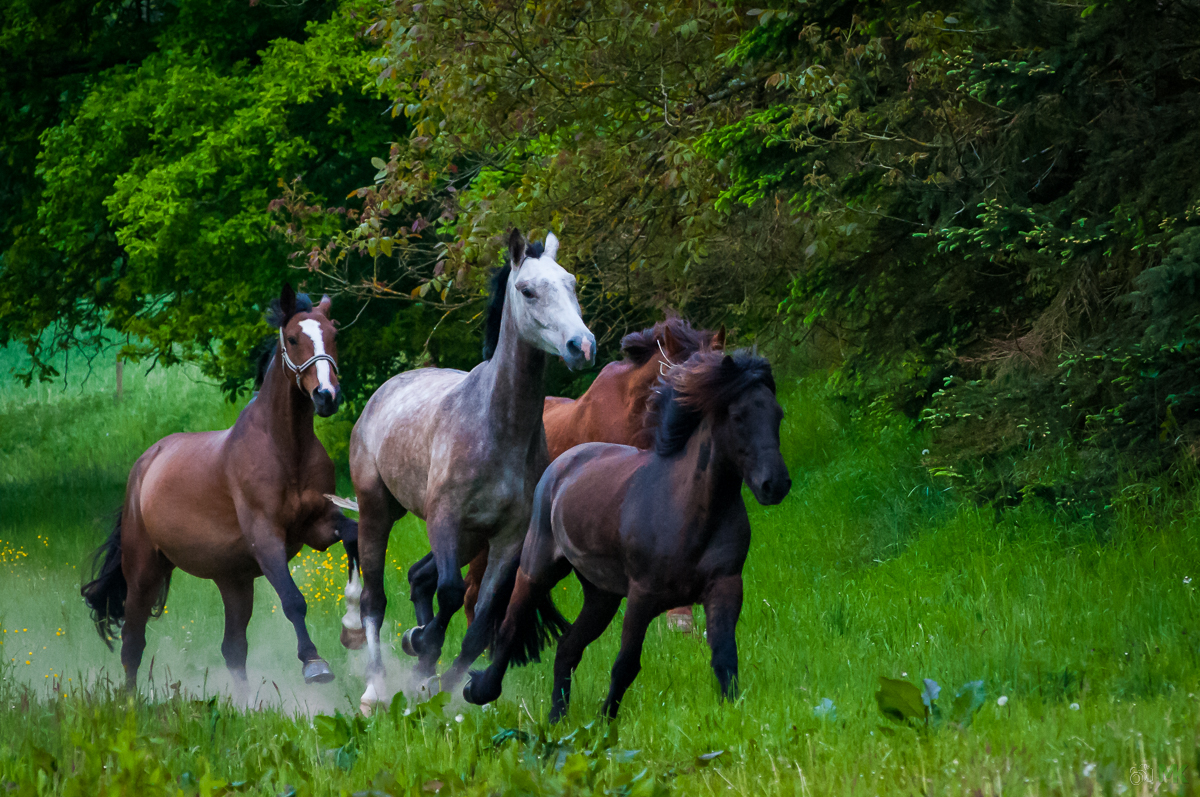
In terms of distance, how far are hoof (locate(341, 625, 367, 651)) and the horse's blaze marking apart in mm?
2034

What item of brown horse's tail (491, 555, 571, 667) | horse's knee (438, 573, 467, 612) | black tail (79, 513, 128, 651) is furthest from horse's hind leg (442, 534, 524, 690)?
black tail (79, 513, 128, 651)

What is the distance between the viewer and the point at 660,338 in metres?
7.70

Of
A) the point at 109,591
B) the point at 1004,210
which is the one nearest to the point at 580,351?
the point at 1004,210

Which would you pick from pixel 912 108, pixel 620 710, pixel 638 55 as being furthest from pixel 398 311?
pixel 620 710

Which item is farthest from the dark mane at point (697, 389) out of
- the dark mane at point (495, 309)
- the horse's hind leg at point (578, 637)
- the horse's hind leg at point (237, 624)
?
the horse's hind leg at point (237, 624)

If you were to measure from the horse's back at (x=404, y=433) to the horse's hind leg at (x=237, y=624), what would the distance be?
3.49 feet

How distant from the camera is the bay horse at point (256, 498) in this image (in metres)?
7.36

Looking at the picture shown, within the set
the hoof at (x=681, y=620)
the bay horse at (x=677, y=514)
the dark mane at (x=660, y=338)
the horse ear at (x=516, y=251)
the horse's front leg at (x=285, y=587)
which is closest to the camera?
the bay horse at (x=677, y=514)

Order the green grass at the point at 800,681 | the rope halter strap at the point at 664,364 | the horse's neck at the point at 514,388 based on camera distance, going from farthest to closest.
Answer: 1. the horse's neck at the point at 514,388
2. the rope halter strap at the point at 664,364
3. the green grass at the point at 800,681

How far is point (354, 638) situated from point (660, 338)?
297 centimetres

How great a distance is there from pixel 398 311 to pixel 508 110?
645 cm

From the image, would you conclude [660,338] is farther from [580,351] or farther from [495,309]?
[580,351]

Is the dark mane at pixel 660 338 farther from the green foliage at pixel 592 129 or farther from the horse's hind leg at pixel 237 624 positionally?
the horse's hind leg at pixel 237 624

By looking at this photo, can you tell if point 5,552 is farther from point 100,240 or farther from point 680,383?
point 680,383
